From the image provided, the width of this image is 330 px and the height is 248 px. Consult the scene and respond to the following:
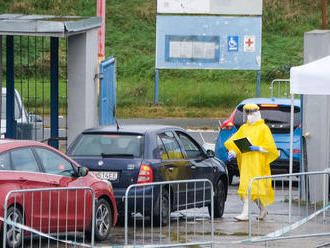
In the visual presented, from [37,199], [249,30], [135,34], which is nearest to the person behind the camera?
[37,199]

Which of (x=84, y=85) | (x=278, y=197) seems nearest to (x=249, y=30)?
(x=84, y=85)

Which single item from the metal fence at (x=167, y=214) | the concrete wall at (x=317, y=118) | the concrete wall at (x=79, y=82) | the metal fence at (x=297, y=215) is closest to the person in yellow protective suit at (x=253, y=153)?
the metal fence at (x=297, y=215)

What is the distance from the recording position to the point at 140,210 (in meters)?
13.8

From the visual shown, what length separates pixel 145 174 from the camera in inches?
570

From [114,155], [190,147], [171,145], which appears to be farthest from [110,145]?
[190,147]

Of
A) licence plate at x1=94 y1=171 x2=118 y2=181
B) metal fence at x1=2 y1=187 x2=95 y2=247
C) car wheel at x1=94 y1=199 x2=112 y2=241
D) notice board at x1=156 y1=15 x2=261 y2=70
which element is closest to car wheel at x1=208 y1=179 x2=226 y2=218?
licence plate at x1=94 y1=171 x2=118 y2=181

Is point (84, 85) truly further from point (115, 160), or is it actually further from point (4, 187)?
point (4, 187)

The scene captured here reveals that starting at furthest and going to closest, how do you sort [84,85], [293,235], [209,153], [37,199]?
[84,85] < [209,153] < [293,235] < [37,199]

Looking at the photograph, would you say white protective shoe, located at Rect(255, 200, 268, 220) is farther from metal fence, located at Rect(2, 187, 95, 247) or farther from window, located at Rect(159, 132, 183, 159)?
metal fence, located at Rect(2, 187, 95, 247)

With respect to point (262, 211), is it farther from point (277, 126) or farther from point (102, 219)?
point (277, 126)

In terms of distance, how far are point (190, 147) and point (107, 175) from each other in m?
1.88

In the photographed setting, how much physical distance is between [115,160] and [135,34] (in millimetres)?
35419

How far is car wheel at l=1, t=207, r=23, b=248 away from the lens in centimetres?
1126

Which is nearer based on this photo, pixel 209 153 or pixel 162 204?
pixel 162 204
